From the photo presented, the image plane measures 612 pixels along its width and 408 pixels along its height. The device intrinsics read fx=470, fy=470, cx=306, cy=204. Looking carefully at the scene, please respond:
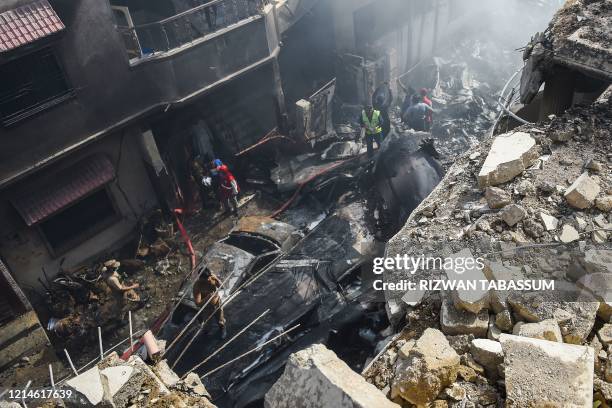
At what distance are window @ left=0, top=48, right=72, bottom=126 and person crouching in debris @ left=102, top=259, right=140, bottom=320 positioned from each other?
315cm

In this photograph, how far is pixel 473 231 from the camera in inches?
167

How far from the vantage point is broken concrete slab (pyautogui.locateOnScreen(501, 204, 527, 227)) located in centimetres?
409

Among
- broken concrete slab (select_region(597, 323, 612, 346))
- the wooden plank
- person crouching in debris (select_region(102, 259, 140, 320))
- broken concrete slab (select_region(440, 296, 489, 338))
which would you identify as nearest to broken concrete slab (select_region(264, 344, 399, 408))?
broken concrete slab (select_region(440, 296, 489, 338))

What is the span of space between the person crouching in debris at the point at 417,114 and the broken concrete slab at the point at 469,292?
8951mm

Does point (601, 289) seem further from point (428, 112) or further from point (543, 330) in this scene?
point (428, 112)

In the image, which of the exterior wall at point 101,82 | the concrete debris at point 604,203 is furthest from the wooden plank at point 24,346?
the concrete debris at point 604,203

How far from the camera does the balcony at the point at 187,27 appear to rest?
9.70 m

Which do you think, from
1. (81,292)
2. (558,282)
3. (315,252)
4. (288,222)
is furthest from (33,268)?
(558,282)

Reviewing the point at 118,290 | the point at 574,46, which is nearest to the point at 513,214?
the point at 574,46

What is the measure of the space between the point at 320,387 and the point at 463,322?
1272mm

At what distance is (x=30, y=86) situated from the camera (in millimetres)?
8477

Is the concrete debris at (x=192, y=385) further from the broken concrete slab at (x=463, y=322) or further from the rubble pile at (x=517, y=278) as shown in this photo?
the broken concrete slab at (x=463, y=322)

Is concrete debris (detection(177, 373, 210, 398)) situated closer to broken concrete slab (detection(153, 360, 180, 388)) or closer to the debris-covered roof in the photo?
broken concrete slab (detection(153, 360, 180, 388))

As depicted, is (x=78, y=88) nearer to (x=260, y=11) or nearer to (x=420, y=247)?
(x=260, y=11)
